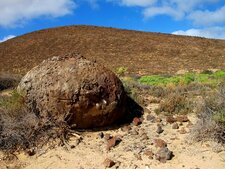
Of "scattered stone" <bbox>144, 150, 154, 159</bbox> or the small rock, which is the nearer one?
"scattered stone" <bbox>144, 150, 154, 159</bbox>

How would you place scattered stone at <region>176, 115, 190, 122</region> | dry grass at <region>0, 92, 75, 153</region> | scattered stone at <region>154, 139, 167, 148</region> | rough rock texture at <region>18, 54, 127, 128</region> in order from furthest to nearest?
scattered stone at <region>176, 115, 190, 122</region> → rough rock texture at <region>18, 54, 127, 128</region> → dry grass at <region>0, 92, 75, 153</region> → scattered stone at <region>154, 139, 167, 148</region>

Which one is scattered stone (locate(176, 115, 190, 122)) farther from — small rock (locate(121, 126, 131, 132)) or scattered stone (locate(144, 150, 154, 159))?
scattered stone (locate(144, 150, 154, 159))

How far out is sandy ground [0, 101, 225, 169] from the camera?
21.0 ft

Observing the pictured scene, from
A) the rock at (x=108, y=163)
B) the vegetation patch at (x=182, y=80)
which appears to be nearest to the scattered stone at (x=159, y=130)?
the rock at (x=108, y=163)

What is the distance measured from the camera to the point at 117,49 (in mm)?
30719

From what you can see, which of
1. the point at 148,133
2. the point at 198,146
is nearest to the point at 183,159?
the point at 198,146

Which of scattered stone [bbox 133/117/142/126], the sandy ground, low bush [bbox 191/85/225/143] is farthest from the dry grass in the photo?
low bush [bbox 191/85/225/143]

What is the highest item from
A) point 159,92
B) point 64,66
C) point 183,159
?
point 64,66

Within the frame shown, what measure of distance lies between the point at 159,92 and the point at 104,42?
912 inches

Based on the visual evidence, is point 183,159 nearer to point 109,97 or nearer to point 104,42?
point 109,97

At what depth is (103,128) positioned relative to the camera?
775 cm

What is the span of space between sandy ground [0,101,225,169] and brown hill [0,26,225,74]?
15.6 meters

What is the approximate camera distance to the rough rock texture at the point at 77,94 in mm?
7508

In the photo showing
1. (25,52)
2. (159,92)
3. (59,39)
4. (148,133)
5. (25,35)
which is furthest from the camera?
(25,35)
